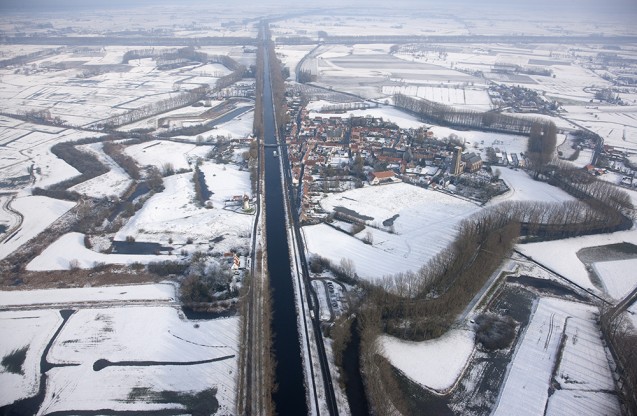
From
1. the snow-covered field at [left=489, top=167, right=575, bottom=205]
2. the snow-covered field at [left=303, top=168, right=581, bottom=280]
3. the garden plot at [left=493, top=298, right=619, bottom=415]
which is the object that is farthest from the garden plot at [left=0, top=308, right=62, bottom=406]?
the snow-covered field at [left=489, top=167, right=575, bottom=205]

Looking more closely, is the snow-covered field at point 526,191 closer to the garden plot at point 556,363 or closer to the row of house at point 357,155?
the row of house at point 357,155

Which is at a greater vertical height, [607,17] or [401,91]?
[607,17]

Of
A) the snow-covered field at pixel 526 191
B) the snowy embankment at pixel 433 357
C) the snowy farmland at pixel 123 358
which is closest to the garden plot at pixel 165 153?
the snowy farmland at pixel 123 358

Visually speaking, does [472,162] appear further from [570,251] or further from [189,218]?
[189,218]

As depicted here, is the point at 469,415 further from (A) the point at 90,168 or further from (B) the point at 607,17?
(B) the point at 607,17

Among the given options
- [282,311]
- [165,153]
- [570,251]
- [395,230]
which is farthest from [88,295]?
[570,251]

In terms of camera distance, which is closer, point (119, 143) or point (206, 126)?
point (119, 143)

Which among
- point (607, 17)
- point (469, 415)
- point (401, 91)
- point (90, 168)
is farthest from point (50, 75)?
point (607, 17)
